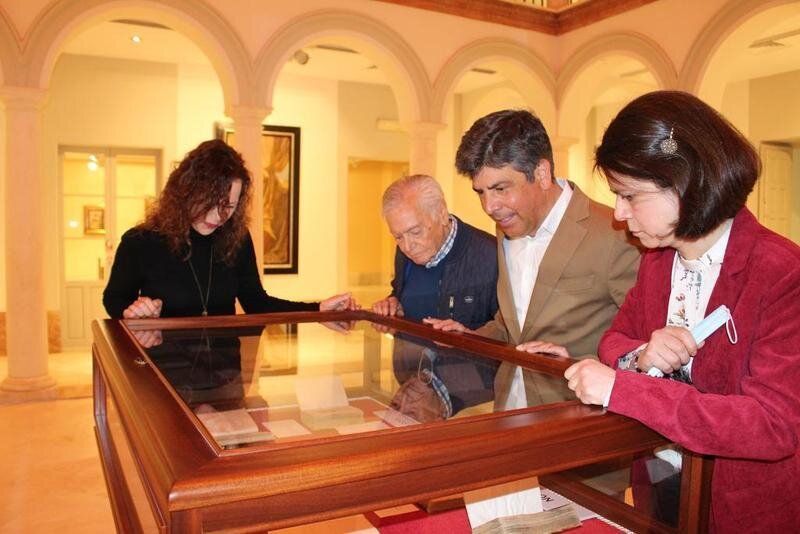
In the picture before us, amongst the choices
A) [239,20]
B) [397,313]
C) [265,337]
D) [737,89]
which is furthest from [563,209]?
[737,89]

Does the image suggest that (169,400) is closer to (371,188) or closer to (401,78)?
(401,78)

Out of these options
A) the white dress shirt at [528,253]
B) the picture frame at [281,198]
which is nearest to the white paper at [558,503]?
the white dress shirt at [528,253]

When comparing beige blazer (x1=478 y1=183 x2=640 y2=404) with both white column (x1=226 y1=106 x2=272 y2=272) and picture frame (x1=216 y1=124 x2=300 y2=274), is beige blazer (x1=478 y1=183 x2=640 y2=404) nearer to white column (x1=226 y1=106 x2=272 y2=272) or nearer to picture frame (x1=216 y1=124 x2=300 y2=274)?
white column (x1=226 y1=106 x2=272 y2=272)

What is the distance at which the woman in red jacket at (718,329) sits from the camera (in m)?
1.32

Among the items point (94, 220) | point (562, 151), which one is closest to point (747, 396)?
point (562, 151)

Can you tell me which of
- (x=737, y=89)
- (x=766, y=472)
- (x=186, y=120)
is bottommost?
(x=766, y=472)

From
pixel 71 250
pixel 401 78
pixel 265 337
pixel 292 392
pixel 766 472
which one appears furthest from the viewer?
pixel 71 250

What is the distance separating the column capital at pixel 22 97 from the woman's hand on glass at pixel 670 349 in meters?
7.64

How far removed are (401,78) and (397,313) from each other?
6852 mm

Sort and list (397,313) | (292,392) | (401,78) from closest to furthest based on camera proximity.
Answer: (292,392) → (397,313) → (401,78)

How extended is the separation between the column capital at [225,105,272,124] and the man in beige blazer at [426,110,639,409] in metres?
6.27

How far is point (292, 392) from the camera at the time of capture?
189 cm

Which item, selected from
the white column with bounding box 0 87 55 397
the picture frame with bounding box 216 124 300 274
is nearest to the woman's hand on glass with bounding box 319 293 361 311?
the white column with bounding box 0 87 55 397

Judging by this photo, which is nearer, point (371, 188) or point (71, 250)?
point (71, 250)
